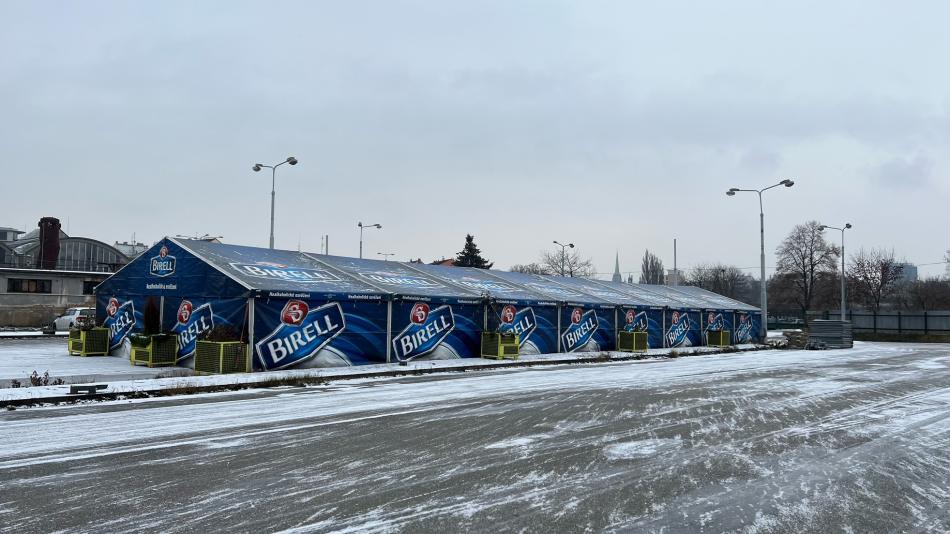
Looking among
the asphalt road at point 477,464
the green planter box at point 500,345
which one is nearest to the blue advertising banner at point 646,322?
the green planter box at point 500,345

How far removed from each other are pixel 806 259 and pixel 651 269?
5633 centimetres

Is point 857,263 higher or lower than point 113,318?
higher

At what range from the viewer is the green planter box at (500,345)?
2473 centimetres

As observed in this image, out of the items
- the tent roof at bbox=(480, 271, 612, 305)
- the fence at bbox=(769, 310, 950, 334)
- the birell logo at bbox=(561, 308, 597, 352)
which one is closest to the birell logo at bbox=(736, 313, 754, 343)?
the tent roof at bbox=(480, 271, 612, 305)

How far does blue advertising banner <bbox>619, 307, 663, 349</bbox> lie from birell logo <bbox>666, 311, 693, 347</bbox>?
40.4 inches

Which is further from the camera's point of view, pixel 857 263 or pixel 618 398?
pixel 857 263

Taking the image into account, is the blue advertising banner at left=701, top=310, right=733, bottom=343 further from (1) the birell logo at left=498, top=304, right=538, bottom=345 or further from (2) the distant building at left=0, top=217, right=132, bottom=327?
(2) the distant building at left=0, top=217, right=132, bottom=327

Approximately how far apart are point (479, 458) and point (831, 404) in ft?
28.8

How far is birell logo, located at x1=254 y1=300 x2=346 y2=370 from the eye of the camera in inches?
744

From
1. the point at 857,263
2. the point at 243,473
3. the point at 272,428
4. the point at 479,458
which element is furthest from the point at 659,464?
the point at 857,263

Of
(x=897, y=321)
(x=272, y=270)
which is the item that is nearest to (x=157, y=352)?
(x=272, y=270)

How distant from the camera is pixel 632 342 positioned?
31.4m

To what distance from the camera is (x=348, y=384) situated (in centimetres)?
1631

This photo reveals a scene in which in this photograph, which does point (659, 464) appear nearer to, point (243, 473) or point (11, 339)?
point (243, 473)
